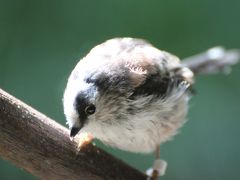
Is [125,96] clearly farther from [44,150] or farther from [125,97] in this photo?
[44,150]

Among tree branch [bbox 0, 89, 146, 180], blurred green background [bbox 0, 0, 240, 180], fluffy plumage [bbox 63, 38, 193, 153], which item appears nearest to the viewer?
tree branch [bbox 0, 89, 146, 180]

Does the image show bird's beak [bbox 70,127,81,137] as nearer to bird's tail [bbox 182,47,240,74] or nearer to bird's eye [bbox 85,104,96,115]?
bird's eye [bbox 85,104,96,115]

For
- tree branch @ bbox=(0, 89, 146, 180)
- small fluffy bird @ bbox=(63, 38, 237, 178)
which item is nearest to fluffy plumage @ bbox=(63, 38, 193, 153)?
small fluffy bird @ bbox=(63, 38, 237, 178)

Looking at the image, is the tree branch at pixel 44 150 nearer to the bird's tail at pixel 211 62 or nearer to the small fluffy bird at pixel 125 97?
the small fluffy bird at pixel 125 97

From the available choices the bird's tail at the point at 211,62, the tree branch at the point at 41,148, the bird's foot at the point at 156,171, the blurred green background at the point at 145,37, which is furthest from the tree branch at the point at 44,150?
the blurred green background at the point at 145,37

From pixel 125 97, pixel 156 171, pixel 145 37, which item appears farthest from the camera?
pixel 145 37

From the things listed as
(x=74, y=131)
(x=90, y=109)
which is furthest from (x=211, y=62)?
(x=74, y=131)

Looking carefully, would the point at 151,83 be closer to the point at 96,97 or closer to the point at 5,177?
the point at 96,97
